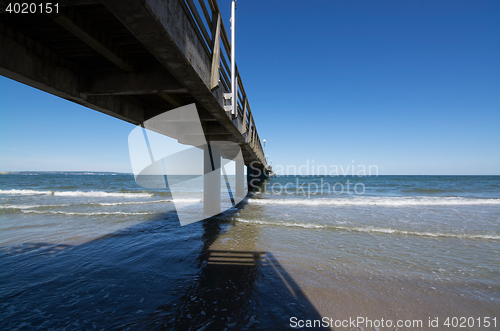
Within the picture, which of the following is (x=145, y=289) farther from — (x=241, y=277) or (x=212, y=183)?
(x=212, y=183)

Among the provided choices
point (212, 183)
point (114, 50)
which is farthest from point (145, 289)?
point (212, 183)

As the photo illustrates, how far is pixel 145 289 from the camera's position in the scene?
4.09 meters

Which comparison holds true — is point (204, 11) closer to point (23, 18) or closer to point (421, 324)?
point (23, 18)

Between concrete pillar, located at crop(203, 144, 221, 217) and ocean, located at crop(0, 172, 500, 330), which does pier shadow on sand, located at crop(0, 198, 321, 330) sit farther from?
concrete pillar, located at crop(203, 144, 221, 217)

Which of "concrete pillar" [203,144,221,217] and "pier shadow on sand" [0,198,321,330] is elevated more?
"concrete pillar" [203,144,221,217]

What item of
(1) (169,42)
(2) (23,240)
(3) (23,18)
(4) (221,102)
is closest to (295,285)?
(4) (221,102)

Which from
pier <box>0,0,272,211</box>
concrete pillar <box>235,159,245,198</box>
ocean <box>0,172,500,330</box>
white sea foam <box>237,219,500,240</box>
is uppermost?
pier <box>0,0,272,211</box>

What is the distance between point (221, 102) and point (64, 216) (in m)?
11.5

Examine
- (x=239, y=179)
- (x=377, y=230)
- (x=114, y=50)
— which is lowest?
(x=377, y=230)

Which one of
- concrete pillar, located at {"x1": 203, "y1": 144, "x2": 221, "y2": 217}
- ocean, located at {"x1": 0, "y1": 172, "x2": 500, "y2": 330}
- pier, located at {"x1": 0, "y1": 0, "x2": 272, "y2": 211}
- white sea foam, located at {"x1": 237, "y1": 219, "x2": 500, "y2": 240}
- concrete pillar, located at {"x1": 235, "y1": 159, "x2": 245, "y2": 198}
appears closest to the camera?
pier, located at {"x1": 0, "y1": 0, "x2": 272, "y2": 211}

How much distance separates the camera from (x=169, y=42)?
2660mm

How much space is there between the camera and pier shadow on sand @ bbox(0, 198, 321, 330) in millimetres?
3242

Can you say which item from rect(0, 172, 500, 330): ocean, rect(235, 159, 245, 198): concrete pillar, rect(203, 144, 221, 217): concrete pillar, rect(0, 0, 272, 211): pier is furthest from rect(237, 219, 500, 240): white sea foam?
rect(235, 159, 245, 198): concrete pillar

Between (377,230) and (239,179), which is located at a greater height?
(239,179)
